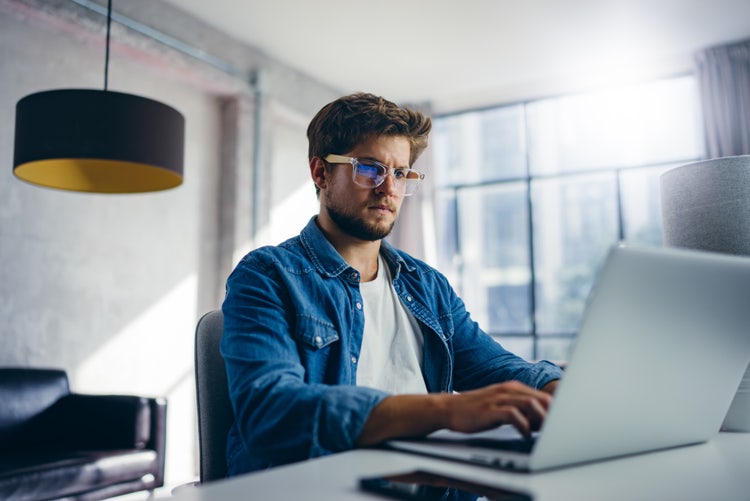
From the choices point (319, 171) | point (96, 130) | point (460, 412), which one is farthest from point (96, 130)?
point (460, 412)

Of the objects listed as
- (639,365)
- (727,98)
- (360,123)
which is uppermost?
(727,98)

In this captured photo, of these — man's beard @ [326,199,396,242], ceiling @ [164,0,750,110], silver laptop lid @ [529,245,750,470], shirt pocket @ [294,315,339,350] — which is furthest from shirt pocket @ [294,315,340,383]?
ceiling @ [164,0,750,110]

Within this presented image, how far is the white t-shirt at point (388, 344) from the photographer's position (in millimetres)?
1319

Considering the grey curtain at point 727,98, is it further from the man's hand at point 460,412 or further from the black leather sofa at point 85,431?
the man's hand at point 460,412

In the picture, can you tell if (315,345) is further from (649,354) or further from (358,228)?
(649,354)

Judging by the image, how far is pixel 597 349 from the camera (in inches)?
26.5

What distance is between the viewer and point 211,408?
1159mm

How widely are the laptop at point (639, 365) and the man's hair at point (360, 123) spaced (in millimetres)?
748

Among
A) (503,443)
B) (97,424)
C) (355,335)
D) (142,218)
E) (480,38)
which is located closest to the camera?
(503,443)

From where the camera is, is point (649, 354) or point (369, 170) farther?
point (369, 170)

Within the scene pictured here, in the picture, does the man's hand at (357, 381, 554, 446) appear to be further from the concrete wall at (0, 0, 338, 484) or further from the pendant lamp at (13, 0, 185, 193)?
the concrete wall at (0, 0, 338, 484)

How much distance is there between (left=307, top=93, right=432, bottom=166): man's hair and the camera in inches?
55.9

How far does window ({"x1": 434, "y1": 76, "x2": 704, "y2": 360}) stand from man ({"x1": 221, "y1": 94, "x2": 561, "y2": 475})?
4.32 m

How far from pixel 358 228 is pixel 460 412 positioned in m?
0.68
